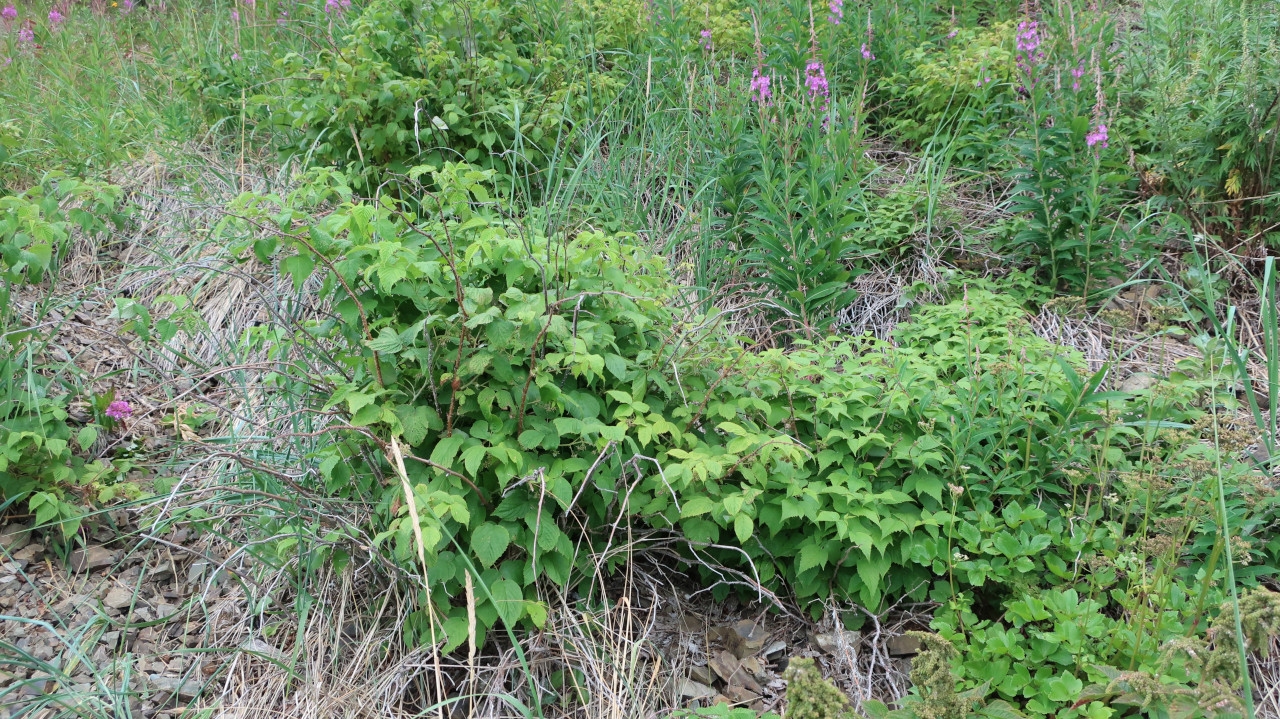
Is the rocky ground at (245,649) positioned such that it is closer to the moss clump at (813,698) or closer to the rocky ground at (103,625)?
the rocky ground at (103,625)

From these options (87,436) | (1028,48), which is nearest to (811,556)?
(87,436)

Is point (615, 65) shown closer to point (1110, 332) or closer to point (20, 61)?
point (1110, 332)

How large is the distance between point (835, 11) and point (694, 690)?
3.63 metres

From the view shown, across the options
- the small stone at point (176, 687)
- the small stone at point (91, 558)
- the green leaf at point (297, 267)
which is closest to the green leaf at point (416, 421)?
the green leaf at point (297, 267)

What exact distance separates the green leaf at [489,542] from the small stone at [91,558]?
1.45 metres

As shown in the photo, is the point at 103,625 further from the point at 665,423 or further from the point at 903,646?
the point at 903,646

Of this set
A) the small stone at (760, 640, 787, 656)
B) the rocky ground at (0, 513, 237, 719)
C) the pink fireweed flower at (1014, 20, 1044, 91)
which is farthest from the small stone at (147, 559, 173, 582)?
the pink fireweed flower at (1014, 20, 1044, 91)

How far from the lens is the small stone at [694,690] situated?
7.13 feet

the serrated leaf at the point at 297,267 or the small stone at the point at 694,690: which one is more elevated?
the serrated leaf at the point at 297,267

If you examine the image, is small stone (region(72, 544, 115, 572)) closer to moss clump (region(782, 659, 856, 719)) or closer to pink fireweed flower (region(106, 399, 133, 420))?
pink fireweed flower (region(106, 399, 133, 420))

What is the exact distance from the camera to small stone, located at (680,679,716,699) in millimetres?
2172

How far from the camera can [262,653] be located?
210cm

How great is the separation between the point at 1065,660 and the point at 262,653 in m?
2.03

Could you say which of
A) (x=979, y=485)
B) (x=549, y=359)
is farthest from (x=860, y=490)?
(x=549, y=359)
